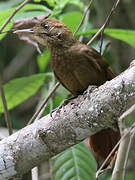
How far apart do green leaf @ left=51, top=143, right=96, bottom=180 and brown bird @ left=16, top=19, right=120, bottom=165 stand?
96 mm

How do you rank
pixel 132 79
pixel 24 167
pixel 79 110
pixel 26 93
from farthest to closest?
pixel 26 93 → pixel 24 167 → pixel 79 110 → pixel 132 79

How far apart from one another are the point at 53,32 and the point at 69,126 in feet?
2.27

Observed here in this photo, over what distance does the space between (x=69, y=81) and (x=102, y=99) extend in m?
0.57

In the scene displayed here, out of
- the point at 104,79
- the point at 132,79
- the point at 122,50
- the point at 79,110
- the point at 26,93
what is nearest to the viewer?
the point at 132,79

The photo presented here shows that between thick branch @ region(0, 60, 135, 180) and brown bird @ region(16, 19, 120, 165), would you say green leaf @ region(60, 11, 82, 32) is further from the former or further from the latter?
thick branch @ region(0, 60, 135, 180)

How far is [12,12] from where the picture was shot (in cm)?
227

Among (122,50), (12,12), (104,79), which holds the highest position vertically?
(12,12)

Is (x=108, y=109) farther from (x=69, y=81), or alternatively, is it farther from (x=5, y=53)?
(x=5, y=53)

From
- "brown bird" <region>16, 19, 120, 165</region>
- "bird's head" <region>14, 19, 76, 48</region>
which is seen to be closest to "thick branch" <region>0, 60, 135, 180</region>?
"brown bird" <region>16, 19, 120, 165</region>

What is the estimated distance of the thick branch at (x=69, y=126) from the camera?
167 cm

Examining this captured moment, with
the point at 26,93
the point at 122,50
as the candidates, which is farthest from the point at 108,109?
the point at 122,50

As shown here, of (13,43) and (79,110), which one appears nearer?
(79,110)

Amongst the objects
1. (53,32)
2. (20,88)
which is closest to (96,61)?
(53,32)

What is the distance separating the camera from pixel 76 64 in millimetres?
2229
